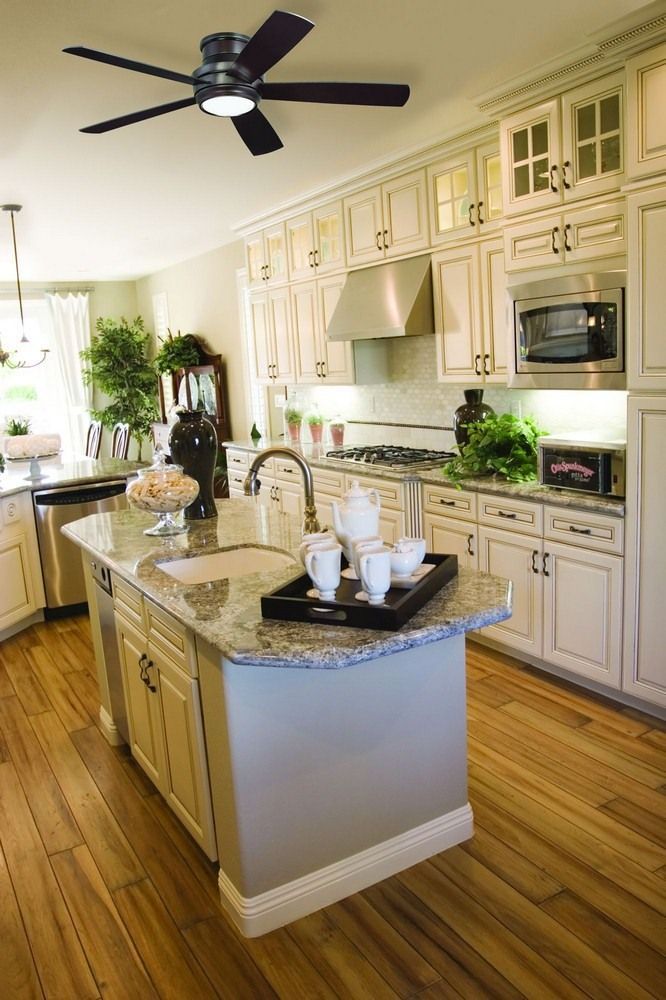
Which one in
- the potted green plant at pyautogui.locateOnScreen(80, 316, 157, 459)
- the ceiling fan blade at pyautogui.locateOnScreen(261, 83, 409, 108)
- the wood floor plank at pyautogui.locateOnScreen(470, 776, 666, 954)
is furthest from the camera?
the potted green plant at pyautogui.locateOnScreen(80, 316, 157, 459)

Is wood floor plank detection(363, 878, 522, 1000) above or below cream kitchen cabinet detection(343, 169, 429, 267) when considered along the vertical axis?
below

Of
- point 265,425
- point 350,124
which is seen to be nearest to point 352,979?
point 350,124

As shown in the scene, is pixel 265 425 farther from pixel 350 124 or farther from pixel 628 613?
pixel 628 613

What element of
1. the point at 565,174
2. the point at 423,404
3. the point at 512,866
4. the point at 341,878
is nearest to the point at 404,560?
the point at 341,878

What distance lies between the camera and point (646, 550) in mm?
3092

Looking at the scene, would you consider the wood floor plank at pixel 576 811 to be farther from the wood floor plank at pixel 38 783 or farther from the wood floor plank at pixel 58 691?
the wood floor plank at pixel 58 691

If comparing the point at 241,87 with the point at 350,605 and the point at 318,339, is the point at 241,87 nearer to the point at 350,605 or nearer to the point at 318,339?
the point at 350,605

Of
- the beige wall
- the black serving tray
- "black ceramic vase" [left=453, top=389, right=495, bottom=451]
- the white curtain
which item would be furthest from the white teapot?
the white curtain

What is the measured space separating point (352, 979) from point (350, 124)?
369 centimetres

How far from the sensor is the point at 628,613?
3207 mm

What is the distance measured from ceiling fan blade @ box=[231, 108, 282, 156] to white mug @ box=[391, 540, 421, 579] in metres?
1.81

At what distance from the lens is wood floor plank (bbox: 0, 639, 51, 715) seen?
3752 mm

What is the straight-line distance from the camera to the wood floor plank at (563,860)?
2.10m

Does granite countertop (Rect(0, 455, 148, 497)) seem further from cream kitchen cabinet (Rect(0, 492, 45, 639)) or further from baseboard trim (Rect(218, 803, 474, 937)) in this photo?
baseboard trim (Rect(218, 803, 474, 937))
